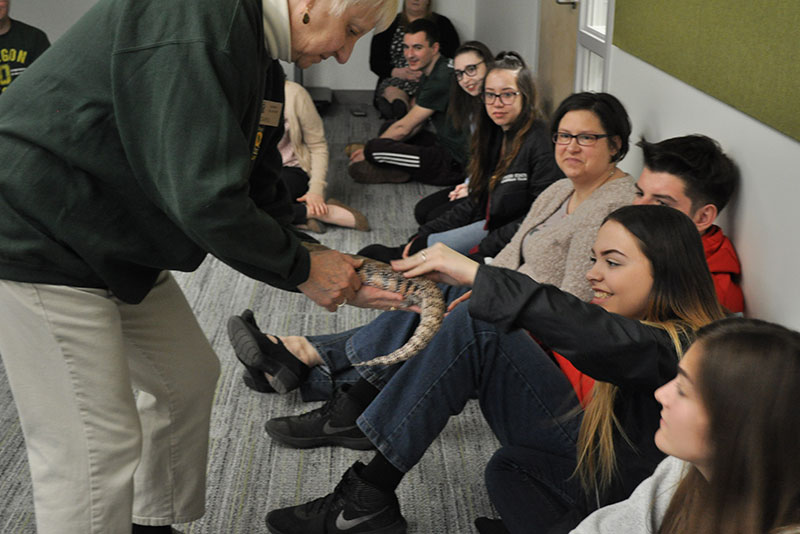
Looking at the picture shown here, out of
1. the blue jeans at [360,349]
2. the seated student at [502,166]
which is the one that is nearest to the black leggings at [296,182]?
the seated student at [502,166]

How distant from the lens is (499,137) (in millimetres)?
3666

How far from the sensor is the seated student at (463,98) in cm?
423

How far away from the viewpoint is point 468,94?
4.54m

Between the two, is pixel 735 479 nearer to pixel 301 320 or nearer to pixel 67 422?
pixel 67 422

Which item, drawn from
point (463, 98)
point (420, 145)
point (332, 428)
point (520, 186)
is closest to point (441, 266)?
point (332, 428)

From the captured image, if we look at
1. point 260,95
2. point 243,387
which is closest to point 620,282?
point 260,95

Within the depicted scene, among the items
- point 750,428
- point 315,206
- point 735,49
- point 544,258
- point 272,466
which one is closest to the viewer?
point 750,428

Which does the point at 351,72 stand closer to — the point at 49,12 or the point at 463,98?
the point at 49,12

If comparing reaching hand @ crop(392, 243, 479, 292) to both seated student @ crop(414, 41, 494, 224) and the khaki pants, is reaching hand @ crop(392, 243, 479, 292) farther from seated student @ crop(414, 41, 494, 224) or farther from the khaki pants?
seated student @ crop(414, 41, 494, 224)

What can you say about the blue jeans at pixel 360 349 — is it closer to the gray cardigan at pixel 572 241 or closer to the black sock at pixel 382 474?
the gray cardigan at pixel 572 241

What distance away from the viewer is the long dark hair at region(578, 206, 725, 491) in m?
1.60

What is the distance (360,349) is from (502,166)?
1.30 metres

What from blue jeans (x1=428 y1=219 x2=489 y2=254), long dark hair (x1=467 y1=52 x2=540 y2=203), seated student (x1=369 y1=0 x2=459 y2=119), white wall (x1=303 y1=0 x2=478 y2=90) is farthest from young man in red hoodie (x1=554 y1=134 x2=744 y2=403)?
white wall (x1=303 y1=0 x2=478 y2=90)

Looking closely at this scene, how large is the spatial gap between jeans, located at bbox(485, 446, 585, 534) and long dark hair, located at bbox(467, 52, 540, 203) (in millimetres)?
1776
